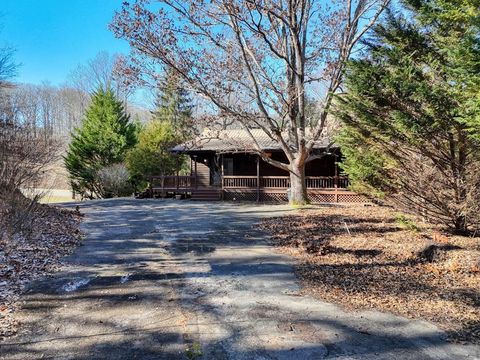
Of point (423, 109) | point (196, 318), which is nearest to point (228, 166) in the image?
point (423, 109)

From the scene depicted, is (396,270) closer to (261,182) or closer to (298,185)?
(298,185)

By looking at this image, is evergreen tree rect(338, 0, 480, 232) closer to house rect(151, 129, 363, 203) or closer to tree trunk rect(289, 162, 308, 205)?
tree trunk rect(289, 162, 308, 205)

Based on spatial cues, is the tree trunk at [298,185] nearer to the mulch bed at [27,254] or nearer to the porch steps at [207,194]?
the porch steps at [207,194]

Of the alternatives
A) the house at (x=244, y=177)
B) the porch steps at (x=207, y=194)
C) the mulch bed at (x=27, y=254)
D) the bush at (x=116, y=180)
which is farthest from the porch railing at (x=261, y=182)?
the mulch bed at (x=27, y=254)

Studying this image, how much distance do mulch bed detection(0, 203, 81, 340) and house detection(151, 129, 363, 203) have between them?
342 inches

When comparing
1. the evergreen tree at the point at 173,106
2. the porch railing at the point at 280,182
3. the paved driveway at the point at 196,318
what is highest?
the evergreen tree at the point at 173,106

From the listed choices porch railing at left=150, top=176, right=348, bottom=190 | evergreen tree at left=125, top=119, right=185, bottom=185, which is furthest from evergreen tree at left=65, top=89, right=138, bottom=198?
porch railing at left=150, top=176, right=348, bottom=190

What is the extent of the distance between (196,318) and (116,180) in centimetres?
2357

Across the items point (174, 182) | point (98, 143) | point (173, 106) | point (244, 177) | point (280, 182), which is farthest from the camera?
point (173, 106)

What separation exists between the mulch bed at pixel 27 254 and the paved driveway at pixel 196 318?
0.64 ft

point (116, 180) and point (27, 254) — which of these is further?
point (116, 180)

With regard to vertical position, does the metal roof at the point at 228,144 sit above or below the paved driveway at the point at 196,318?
above

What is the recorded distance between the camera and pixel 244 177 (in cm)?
1962

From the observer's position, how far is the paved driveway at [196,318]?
11.0 feet
